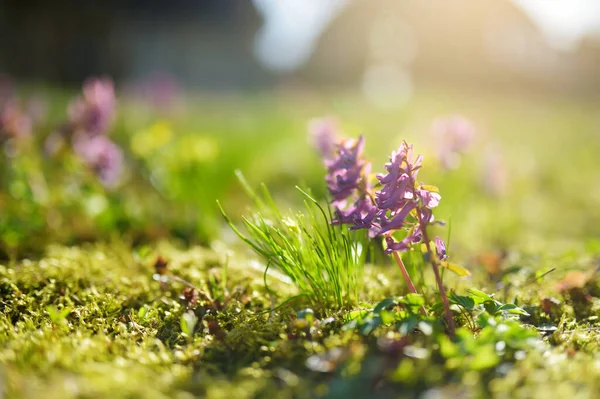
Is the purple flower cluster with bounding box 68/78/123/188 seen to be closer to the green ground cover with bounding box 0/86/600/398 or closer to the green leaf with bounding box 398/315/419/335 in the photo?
the green ground cover with bounding box 0/86/600/398

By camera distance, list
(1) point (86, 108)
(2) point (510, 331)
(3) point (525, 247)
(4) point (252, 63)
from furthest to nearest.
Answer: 1. (4) point (252, 63)
2. (3) point (525, 247)
3. (1) point (86, 108)
4. (2) point (510, 331)

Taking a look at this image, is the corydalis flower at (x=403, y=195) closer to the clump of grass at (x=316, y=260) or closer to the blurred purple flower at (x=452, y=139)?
the clump of grass at (x=316, y=260)

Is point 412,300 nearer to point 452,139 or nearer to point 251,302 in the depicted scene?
point 251,302

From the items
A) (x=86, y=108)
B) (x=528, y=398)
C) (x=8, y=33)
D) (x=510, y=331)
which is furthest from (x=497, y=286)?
(x=8, y=33)

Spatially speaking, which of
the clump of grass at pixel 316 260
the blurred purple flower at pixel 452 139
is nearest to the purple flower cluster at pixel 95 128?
the clump of grass at pixel 316 260

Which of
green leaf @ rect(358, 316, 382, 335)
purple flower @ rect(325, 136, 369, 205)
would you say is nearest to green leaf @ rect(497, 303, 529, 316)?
green leaf @ rect(358, 316, 382, 335)

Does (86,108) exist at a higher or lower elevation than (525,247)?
lower

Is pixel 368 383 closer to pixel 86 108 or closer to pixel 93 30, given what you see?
pixel 86 108
